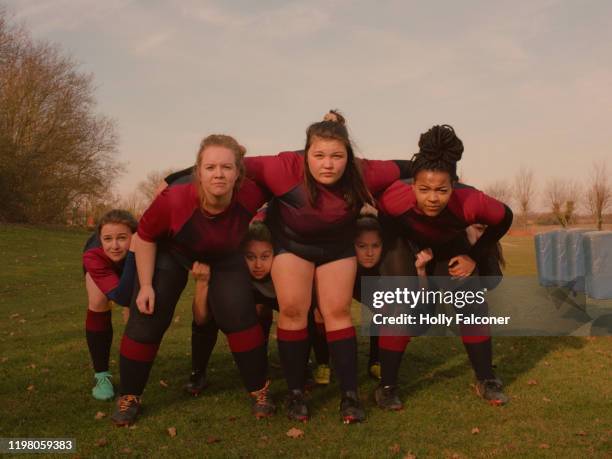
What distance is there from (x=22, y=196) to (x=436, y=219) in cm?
3312

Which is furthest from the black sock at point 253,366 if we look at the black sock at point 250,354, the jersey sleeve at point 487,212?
the jersey sleeve at point 487,212

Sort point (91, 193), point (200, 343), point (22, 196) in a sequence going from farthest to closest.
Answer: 1. point (91, 193)
2. point (22, 196)
3. point (200, 343)

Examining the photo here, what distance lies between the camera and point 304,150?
168 inches

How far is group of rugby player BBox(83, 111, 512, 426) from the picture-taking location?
4.16 metres

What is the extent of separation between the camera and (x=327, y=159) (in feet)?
13.4

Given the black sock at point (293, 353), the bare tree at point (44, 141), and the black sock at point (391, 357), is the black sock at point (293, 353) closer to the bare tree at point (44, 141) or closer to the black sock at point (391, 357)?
the black sock at point (391, 357)

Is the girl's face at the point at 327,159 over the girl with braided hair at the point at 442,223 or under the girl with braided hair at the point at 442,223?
over

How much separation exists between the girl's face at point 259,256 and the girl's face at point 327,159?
898mm

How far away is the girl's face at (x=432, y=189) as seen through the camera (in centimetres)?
429

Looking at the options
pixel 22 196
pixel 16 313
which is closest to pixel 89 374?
pixel 16 313

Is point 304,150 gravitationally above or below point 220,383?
above

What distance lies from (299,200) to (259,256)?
79cm

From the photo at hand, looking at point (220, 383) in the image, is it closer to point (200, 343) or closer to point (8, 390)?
point (200, 343)

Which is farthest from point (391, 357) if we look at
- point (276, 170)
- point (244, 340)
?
point (276, 170)
